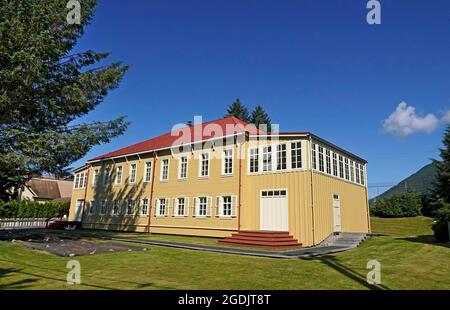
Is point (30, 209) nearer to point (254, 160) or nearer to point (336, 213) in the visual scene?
point (254, 160)

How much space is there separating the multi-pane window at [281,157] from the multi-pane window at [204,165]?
5.94 metres

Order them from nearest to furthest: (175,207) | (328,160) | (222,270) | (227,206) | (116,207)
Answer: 1. (222,270)
2. (328,160)
3. (227,206)
4. (175,207)
5. (116,207)

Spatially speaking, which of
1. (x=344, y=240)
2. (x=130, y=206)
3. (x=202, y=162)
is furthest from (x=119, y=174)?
(x=344, y=240)

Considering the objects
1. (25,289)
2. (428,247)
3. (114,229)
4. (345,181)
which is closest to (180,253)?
(25,289)

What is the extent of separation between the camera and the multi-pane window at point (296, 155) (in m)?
19.0

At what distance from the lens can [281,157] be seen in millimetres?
19906

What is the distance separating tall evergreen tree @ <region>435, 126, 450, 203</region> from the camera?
19423 millimetres

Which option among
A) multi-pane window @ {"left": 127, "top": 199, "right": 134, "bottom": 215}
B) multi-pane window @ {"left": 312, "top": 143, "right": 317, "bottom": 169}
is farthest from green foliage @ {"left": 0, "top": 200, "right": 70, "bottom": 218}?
multi-pane window @ {"left": 312, "top": 143, "right": 317, "bottom": 169}

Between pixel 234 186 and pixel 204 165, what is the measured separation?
352cm

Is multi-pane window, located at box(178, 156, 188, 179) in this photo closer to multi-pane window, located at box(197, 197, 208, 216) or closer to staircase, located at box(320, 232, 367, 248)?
multi-pane window, located at box(197, 197, 208, 216)

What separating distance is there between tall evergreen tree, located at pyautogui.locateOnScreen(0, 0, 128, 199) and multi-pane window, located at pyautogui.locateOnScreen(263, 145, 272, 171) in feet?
27.5

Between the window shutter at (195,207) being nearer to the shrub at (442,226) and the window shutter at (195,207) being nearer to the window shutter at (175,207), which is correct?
the window shutter at (175,207)
